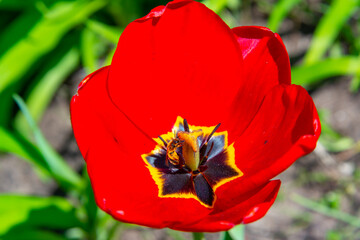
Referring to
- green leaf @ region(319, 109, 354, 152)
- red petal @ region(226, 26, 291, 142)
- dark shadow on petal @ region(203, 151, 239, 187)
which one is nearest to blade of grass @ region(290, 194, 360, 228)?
green leaf @ region(319, 109, 354, 152)

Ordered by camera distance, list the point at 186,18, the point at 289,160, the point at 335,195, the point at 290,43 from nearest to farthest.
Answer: the point at 289,160 < the point at 186,18 < the point at 335,195 < the point at 290,43

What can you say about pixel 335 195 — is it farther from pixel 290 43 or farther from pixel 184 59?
pixel 184 59

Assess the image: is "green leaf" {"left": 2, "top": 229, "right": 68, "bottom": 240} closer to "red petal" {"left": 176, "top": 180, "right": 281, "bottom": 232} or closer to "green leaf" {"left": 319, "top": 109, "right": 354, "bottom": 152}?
"red petal" {"left": 176, "top": 180, "right": 281, "bottom": 232}

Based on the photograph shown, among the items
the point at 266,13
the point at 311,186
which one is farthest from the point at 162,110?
the point at 266,13

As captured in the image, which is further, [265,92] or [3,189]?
[3,189]

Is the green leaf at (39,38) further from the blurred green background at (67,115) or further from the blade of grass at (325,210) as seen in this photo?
the blade of grass at (325,210)

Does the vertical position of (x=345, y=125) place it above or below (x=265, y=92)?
below

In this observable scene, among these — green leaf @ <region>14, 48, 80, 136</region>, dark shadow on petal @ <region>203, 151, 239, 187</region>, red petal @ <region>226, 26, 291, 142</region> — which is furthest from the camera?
green leaf @ <region>14, 48, 80, 136</region>
